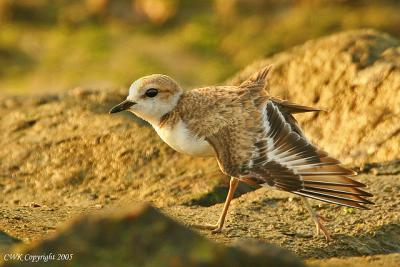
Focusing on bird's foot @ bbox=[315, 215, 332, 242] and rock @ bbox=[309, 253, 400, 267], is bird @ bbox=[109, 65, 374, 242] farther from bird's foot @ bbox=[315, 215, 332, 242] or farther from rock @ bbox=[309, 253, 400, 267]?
rock @ bbox=[309, 253, 400, 267]

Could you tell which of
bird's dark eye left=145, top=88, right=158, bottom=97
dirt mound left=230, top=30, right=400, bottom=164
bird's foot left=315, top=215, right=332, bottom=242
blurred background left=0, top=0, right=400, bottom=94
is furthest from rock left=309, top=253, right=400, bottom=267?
blurred background left=0, top=0, right=400, bottom=94

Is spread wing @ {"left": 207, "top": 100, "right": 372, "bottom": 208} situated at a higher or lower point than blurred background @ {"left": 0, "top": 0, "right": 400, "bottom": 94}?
lower

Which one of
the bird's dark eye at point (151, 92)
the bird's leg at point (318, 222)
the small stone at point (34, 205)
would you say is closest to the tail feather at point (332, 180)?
the bird's leg at point (318, 222)

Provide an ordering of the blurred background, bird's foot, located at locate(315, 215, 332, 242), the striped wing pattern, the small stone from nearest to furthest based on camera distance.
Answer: the striped wing pattern → bird's foot, located at locate(315, 215, 332, 242) → the small stone → the blurred background

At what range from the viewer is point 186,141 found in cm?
816

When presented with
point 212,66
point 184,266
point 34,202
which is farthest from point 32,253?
point 212,66

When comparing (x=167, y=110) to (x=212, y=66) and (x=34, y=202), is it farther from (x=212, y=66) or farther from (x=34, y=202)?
(x=212, y=66)

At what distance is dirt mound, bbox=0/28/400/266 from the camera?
8289 millimetres

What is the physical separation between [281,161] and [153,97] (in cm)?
153

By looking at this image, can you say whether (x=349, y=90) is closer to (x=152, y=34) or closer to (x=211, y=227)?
(x=211, y=227)

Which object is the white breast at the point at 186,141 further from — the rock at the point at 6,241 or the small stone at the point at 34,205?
the rock at the point at 6,241

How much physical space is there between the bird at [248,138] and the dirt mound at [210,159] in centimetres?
43

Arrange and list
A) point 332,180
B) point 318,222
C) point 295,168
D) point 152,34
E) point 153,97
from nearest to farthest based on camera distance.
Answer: point 332,180 → point 295,168 → point 318,222 → point 153,97 → point 152,34

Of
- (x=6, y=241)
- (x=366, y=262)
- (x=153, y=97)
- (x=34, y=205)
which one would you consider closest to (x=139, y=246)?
(x=6, y=241)
